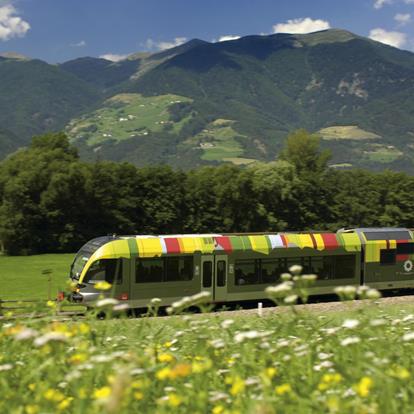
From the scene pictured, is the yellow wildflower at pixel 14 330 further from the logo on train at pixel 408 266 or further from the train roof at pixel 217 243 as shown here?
the logo on train at pixel 408 266

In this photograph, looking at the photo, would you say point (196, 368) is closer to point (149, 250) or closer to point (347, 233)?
point (149, 250)

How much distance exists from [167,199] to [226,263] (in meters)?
55.5

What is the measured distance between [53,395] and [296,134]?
109454 millimetres

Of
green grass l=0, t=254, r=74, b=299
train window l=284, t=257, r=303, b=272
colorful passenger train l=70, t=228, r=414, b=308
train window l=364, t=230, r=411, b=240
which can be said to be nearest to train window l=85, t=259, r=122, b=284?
colorful passenger train l=70, t=228, r=414, b=308

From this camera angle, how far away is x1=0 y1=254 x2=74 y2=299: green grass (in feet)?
142

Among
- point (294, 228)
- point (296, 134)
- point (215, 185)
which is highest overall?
point (296, 134)

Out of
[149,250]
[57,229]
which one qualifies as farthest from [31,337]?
[57,229]

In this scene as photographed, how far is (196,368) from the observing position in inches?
192

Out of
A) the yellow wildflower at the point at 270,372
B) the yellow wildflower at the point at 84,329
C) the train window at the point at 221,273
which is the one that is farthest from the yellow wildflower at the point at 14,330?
the train window at the point at 221,273

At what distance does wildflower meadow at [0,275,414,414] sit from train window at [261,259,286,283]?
20398 millimetres

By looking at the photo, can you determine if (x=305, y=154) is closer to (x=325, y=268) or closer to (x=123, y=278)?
(x=325, y=268)

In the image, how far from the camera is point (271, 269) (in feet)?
89.2

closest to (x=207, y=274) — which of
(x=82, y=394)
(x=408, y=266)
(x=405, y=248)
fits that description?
(x=405, y=248)

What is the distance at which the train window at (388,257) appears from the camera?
30.5 m
